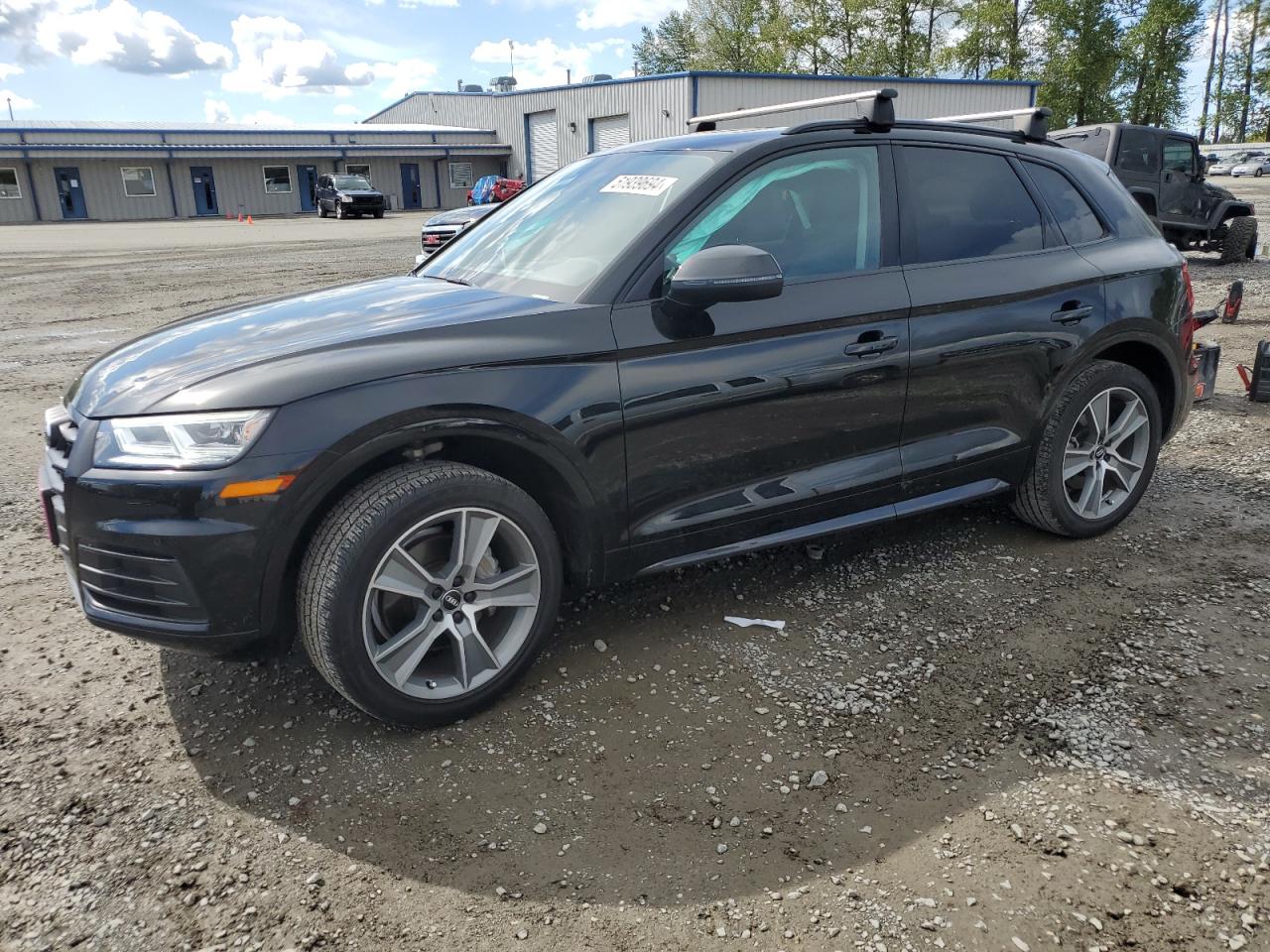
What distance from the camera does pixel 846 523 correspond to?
11.8 feet

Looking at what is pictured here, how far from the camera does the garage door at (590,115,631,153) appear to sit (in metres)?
38.2

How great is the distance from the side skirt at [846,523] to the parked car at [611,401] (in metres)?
0.01

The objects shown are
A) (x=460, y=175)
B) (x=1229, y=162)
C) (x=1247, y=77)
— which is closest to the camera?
(x=460, y=175)

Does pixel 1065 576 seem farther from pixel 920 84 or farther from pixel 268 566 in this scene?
pixel 920 84

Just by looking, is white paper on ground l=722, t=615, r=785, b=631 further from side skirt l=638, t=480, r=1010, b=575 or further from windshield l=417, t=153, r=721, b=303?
windshield l=417, t=153, r=721, b=303

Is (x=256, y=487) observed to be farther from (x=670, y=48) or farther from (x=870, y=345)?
(x=670, y=48)

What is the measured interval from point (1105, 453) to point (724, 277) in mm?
2362

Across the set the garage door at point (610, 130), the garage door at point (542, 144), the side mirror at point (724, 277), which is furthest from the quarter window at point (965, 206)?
the garage door at point (542, 144)

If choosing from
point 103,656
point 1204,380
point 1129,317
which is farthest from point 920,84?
point 103,656

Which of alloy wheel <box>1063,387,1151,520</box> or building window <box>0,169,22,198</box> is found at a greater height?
building window <box>0,169,22,198</box>

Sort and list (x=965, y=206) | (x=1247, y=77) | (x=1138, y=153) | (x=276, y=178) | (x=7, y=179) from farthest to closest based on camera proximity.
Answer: (x=1247, y=77) → (x=276, y=178) → (x=7, y=179) → (x=1138, y=153) → (x=965, y=206)

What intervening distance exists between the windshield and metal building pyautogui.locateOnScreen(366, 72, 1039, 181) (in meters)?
25.1

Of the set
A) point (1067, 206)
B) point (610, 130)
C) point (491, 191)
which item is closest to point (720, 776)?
point (1067, 206)

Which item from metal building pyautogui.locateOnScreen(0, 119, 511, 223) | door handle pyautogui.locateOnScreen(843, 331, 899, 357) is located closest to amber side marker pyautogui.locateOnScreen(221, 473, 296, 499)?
door handle pyautogui.locateOnScreen(843, 331, 899, 357)
